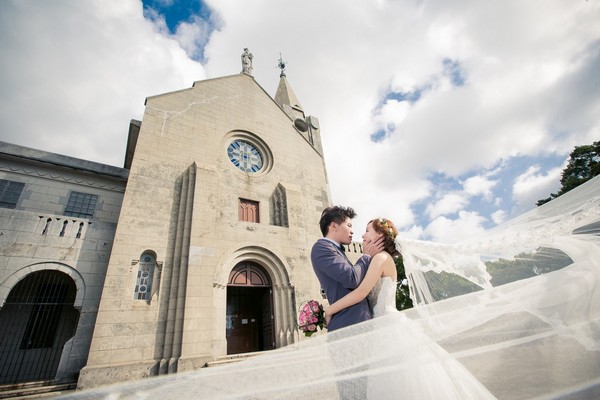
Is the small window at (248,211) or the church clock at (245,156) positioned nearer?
the small window at (248,211)

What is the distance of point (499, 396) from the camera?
1854 mm

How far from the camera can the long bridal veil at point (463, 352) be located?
1.72 meters

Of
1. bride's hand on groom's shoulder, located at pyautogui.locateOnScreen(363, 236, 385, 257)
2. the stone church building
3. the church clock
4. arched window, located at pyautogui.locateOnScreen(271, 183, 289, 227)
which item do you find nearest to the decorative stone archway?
the stone church building

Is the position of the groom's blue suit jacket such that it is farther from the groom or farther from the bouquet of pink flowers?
the bouquet of pink flowers

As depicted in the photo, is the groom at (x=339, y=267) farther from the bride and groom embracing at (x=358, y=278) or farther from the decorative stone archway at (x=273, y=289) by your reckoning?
the decorative stone archway at (x=273, y=289)

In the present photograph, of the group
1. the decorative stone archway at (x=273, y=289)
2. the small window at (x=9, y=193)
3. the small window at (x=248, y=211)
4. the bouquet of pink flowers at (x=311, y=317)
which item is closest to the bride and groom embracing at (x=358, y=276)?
the bouquet of pink flowers at (x=311, y=317)

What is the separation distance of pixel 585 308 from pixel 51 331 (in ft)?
48.5

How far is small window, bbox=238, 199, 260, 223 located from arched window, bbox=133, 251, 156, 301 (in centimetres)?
383

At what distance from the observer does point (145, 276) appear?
344 inches

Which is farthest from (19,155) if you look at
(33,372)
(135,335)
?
(135,335)

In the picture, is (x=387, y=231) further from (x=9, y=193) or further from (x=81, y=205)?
(x=9, y=193)

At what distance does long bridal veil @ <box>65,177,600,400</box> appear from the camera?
1.72 meters

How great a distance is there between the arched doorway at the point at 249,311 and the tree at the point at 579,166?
27.5 m

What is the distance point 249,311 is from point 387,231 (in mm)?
10789
